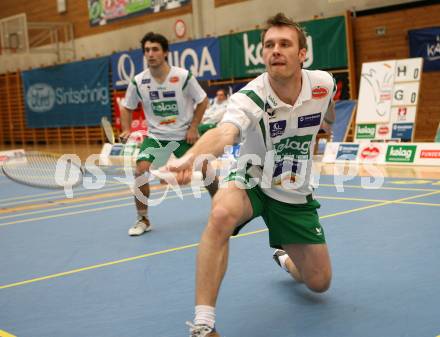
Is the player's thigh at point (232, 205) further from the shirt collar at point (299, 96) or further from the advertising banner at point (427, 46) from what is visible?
the advertising banner at point (427, 46)

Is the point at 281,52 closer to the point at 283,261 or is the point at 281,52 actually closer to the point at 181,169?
the point at 181,169

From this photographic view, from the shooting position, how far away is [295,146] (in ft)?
11.9

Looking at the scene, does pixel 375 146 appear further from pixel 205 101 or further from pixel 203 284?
pixel 203 284

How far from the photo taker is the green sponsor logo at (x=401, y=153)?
11.1m

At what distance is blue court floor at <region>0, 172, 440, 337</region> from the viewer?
11.3ft

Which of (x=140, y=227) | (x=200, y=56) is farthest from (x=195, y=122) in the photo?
(x=200, y=56)

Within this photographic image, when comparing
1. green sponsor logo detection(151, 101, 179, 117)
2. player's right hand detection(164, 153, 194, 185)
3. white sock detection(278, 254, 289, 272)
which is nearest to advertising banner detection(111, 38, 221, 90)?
green sponsor logo detection(151, 101, 179, 117)

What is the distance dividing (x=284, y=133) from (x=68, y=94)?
799 inches

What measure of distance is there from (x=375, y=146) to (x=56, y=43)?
1586 centimetres

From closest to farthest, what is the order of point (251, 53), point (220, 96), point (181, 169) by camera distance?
point (181, 169) → point (220, 96) → point (251, 53)

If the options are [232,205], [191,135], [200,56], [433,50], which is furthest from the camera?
[200,56]

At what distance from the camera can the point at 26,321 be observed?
3.69m

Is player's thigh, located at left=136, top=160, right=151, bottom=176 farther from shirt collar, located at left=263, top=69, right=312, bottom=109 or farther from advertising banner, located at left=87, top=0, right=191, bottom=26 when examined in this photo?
advertising banner, located at left=87, top=0, right=191, bottom=26

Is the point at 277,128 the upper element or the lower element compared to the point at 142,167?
upper
